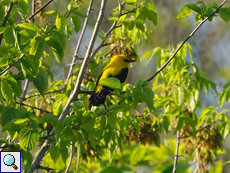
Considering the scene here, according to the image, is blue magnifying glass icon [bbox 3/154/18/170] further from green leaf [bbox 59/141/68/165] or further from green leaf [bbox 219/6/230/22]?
green leaf [bbox 219/6/230/22]

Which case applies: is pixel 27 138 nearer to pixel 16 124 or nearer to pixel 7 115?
pixel 16 124

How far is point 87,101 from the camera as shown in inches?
126

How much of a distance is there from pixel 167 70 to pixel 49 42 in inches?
69.2

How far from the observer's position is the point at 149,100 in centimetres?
181

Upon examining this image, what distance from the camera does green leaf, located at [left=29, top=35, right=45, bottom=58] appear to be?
1.71 meters

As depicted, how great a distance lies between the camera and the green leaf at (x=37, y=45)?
5.63 feet

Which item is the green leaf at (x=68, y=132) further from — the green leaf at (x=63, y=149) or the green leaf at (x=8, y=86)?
the green leaf at (x=8, y=86)

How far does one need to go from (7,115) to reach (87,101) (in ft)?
4.60

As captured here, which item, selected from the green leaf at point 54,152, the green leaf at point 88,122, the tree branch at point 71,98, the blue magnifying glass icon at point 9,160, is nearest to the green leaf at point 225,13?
the tree branch at point 71,98

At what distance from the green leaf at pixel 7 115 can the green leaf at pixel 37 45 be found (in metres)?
0.37

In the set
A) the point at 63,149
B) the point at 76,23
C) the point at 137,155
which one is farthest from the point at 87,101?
the point at 137,155

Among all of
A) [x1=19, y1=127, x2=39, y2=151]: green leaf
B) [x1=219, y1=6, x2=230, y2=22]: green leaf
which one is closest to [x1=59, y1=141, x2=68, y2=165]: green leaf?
[x1=19, y1=127, x2=39, y2=151]: green leaf

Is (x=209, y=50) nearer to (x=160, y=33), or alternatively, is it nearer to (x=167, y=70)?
(x=160, y=33)

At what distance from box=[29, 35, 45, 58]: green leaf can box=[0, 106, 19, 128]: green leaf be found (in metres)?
0.37
